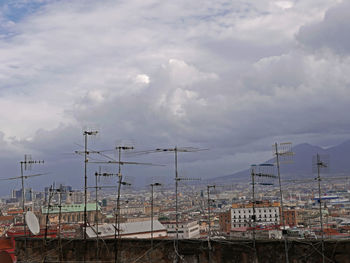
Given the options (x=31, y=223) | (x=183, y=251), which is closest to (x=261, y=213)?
(x=31, y=223)

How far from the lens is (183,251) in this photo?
36.0ft

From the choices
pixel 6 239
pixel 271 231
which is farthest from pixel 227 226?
pixel 6 239

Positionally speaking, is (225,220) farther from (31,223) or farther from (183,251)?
(183,251)

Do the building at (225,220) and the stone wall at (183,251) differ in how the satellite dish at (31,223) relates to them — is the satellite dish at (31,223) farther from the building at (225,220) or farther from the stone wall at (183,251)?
the building at (225,220)

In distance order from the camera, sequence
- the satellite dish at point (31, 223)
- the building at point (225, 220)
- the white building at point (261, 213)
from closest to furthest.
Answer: the satellite dish at point (31, 223) < the white building at point (261, 213) < the building at point (225, 220)

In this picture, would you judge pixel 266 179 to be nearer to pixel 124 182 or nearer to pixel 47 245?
pixel 124 182

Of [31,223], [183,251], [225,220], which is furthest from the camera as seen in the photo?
[225,220]

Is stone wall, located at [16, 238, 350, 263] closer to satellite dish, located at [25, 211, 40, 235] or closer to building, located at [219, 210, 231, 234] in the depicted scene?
satellite dish, located at [25, 211, 40, 235]

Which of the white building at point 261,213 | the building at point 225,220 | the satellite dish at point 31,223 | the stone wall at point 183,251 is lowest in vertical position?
the building at point 225,220

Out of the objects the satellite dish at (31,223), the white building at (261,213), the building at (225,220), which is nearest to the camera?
the satellite dish at (31,223)

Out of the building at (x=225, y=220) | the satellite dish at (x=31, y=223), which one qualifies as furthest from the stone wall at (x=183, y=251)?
the building at (x=225, y=220)

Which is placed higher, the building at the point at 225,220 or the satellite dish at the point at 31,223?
the satellite dish at the point at 31,223

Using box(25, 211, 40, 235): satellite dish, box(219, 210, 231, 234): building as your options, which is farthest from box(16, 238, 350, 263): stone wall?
box(219, 210, 231, 234): building

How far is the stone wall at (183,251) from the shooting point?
967 centimetres
